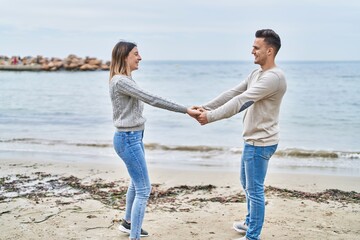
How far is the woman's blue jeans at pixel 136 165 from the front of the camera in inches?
167

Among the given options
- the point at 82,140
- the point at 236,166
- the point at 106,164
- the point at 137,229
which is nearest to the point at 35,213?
the point at 137,229

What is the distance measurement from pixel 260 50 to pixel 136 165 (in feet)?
4.96

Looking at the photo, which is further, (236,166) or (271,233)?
(236,166)

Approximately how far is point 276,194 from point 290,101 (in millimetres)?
18986

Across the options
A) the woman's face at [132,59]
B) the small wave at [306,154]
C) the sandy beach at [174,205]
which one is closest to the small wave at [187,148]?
the small wave at [306,154]

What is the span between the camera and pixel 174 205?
5.99 meters

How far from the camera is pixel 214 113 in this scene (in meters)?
4.35

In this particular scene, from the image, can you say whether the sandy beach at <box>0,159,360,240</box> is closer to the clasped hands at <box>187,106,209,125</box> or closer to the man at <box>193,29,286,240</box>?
the man at <box>193,29,286,240</box>

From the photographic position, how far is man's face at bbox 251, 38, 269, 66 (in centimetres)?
412

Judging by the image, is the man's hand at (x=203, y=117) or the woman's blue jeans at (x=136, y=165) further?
the man's hand at (x=203, y=117)

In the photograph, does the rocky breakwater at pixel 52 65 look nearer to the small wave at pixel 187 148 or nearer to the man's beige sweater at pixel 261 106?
the small wave at pixel 187 148

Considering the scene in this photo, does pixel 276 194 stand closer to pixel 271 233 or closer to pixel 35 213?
pixel 271 233

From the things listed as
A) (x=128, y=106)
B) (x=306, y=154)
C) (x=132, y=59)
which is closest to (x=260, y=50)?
(x=132, y=59)

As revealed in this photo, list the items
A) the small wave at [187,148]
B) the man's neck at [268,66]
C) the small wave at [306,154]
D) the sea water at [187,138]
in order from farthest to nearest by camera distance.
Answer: the small wave at [187,148] → the small wave at [306,154] → the sea water at [187,138] → the man's neck at [268,66]
